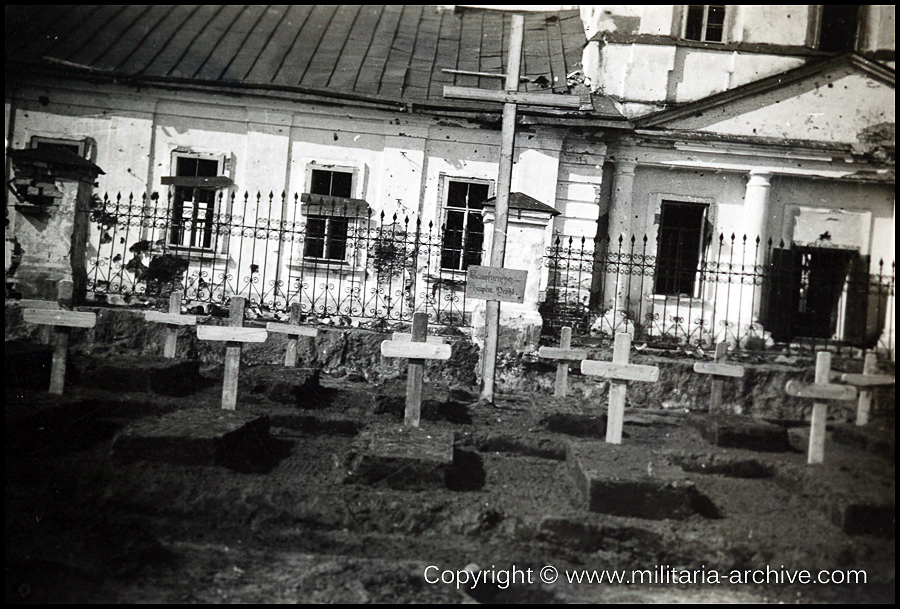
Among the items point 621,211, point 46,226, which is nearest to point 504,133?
point 621,211

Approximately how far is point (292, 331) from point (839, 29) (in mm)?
9373

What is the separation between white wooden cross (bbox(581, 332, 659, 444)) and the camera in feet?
14.0

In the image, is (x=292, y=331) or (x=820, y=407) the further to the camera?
(x=292, y=331)

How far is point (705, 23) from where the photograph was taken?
906 centimetres

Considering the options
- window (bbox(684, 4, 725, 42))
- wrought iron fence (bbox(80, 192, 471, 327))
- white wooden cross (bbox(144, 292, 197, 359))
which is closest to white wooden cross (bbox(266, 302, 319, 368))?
white wooden cross (bbox(144, 292, 197, 359))

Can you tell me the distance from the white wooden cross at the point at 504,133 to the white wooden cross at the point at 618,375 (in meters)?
1.28

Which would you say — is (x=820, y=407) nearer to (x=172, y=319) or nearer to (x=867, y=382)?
(x=867, y=382)

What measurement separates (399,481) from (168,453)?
56.8 inches

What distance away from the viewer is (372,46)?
10.0m

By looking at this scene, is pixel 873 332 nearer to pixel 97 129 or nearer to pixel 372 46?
pixel 372 46

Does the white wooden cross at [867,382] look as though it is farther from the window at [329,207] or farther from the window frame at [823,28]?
the window at [329,207]

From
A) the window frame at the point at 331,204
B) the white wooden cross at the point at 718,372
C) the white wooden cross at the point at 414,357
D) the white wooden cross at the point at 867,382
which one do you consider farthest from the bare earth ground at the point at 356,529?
the window frame at the point at 331,204

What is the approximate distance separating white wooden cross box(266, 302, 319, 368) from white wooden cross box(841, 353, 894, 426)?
535 centimetres

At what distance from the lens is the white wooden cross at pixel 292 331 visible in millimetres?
6711
